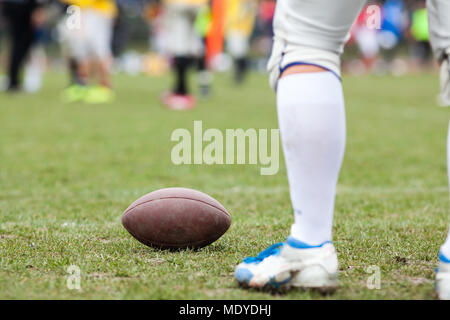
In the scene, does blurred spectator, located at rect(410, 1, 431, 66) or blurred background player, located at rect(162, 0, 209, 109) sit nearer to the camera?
blurred background player, located at rect(162, 0, 209, 109)

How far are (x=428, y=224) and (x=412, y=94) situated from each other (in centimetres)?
959

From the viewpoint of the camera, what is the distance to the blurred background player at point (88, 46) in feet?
31.2

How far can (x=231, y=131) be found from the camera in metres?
6.43

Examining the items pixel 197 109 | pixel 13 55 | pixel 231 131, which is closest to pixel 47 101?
pixel 13 55

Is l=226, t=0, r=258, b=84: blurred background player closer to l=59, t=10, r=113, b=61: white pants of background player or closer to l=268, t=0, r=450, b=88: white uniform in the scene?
l=59, t=10, r=113, b=61: white pants of background player

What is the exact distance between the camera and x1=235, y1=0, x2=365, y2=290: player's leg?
1865mm

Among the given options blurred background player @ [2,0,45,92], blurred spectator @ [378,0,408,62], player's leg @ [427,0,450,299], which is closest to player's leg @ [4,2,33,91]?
blurred background player @ [2,0,45,92]

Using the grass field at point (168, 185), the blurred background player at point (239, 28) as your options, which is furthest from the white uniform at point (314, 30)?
the blurred background player at point (239, 28)

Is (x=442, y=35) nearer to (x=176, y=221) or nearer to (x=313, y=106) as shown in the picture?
(x=313, y=106)

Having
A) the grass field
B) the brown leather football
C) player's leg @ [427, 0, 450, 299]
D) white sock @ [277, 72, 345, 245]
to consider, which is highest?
player's leg @ [427, 0, 450, 299]

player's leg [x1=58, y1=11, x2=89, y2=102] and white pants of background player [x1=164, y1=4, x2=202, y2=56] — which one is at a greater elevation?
white pants of background player [x1=164, y1=4, x2=202, y2=56]

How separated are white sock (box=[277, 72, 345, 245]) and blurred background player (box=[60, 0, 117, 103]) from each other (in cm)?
799

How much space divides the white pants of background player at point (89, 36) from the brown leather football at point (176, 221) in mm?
7375

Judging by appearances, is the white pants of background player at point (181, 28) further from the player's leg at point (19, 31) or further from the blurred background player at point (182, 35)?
the player's leg at point (19, 31)
